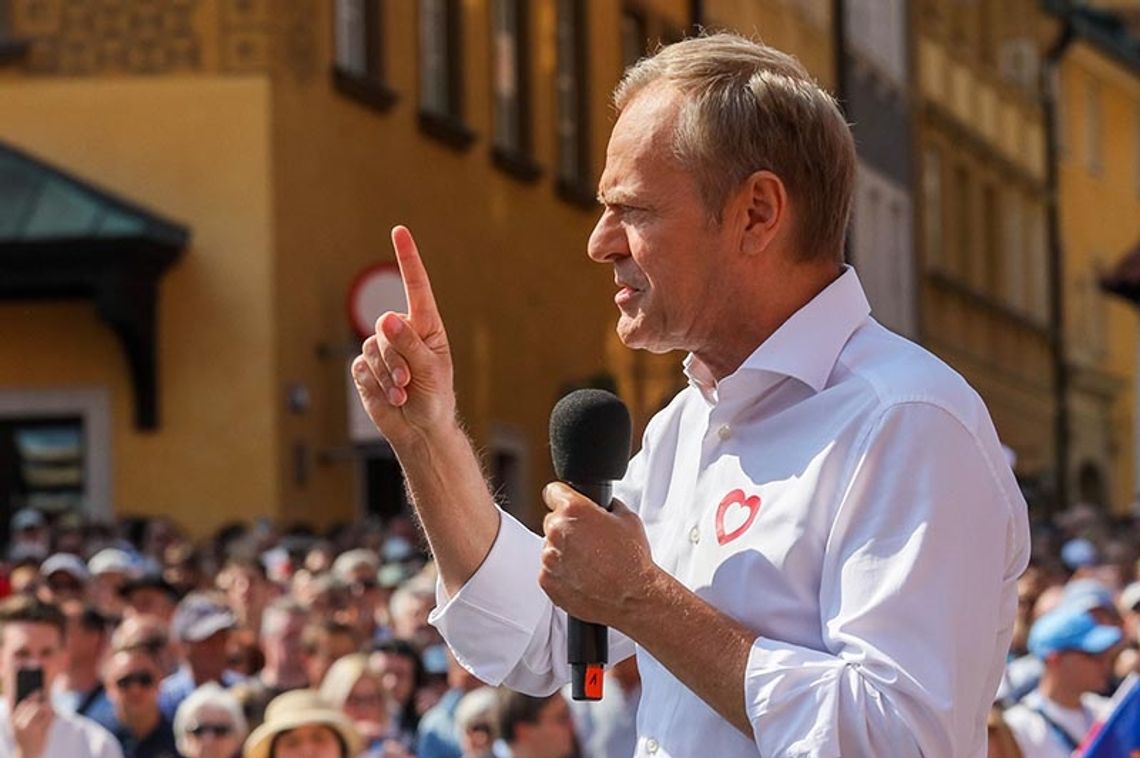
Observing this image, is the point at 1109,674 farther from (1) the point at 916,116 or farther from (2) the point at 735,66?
(1) the point at 916,116

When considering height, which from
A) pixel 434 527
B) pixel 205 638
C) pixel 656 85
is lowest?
pixel 205 638

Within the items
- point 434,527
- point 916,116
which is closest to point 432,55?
point 916,116

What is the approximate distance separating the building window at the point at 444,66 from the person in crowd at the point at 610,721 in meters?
16.2

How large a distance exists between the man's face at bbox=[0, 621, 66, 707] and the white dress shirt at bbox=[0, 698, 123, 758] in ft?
1.73

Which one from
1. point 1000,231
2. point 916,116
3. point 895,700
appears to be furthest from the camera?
point 1000,231

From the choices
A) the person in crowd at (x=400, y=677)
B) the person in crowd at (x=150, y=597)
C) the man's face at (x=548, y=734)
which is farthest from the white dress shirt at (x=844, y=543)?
the person in crowd at (x=150, y=597)

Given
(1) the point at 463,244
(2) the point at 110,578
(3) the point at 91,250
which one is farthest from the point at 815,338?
(1) the point at 463,244

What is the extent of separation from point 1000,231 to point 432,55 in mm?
27402

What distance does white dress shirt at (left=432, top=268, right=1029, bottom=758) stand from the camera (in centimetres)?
359

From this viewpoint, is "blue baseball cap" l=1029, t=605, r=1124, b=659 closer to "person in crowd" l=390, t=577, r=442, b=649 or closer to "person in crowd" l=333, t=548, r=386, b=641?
"person in crowd" l=390, t=577, r=442, b=649

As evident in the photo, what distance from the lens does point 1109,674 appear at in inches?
498

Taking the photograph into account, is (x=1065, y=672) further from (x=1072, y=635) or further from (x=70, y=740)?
(x=70, y=740)

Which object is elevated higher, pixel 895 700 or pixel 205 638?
pixel 895 700

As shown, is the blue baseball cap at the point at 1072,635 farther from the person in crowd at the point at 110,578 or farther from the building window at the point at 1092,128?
the building window at the point at 1092,128
